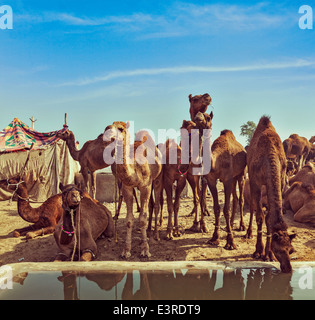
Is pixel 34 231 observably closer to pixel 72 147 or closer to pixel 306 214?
pixel 72 147

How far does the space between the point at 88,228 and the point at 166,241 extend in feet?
7.15

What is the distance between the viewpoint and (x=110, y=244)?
734 cm

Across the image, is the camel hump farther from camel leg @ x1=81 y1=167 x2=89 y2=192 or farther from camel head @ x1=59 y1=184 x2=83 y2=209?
camel leg @ x1=81 y1=167 x2=89 y2=192

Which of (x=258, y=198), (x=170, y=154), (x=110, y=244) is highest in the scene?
(x=170, y=154)

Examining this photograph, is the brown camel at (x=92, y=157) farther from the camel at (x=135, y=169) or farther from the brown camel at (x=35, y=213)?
the camel at (x=135, y=169)

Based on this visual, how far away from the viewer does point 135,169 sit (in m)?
6.32

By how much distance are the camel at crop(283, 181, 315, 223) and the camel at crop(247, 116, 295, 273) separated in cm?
362

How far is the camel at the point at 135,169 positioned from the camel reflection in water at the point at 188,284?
2.14 metres

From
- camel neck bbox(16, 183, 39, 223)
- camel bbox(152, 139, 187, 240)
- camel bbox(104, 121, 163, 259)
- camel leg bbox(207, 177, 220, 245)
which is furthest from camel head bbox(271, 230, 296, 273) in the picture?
camel neck bbox(16, 183, 39, 223)

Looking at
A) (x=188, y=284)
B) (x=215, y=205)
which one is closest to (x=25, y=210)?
(x=215, y=205)

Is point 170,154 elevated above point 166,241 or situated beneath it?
elevated above

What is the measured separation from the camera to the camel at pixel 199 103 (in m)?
7.75
